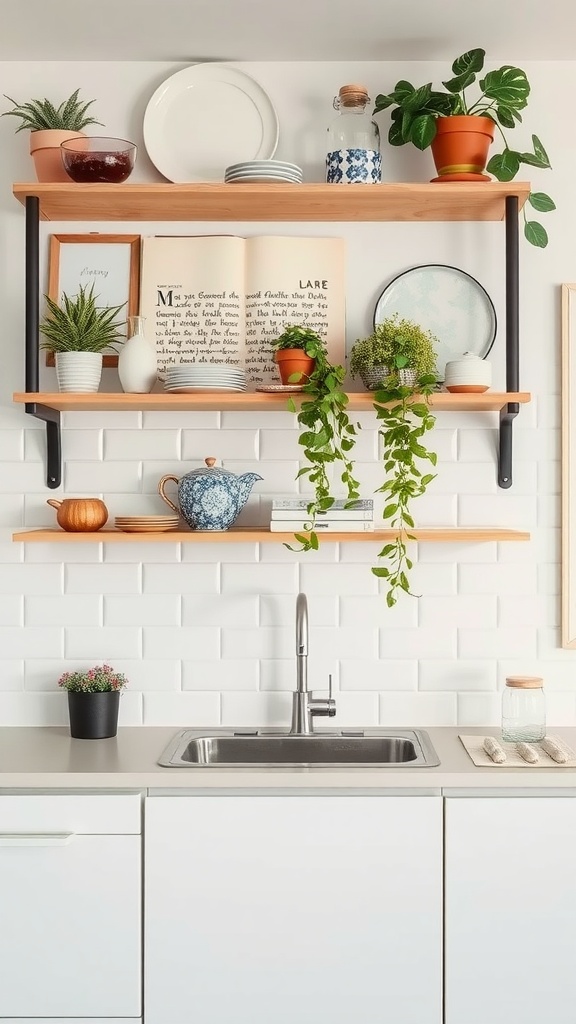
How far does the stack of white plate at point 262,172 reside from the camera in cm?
225

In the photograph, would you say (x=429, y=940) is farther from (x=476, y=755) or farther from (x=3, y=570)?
(x=3, y=570)

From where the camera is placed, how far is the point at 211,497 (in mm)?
2309

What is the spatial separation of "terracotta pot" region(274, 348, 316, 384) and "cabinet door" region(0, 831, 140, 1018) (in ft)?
3.56

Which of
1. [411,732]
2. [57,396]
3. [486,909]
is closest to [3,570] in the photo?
[57,396]

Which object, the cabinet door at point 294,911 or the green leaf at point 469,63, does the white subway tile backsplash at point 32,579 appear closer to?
the cabinet door at point 294,911

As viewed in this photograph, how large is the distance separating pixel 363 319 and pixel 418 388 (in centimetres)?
37

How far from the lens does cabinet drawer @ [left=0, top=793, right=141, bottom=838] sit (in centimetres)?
201

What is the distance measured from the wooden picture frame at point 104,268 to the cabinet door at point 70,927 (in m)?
1.33

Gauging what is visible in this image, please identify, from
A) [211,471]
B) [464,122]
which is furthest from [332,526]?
[464,122]

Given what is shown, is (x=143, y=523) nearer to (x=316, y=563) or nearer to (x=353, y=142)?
(x=316, y=563)

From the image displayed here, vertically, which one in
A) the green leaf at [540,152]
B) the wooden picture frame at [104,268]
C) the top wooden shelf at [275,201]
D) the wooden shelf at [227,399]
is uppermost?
the green leaf at [540,152]

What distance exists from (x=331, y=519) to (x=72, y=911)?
102 centimetres

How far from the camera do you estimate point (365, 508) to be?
231 centimetres

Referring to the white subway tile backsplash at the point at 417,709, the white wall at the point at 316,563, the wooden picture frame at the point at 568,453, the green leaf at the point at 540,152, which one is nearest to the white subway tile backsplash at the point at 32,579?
the white wall at the point at 316,563
